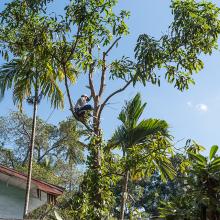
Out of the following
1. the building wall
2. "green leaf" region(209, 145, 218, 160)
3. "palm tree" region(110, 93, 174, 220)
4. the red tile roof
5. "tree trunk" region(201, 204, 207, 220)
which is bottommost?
"tree trunk" region(201, 204, 207, 220)

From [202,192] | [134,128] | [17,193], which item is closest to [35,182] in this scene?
[17,193]

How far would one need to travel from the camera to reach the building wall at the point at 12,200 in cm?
936

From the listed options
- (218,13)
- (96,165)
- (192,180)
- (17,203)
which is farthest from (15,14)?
(17,203)

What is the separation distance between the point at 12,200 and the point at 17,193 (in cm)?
20

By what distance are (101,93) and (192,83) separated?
1524mm

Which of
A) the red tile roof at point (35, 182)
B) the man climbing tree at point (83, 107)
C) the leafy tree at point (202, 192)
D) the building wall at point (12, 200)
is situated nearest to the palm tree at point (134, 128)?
the man climbing tree at point (83, 107)

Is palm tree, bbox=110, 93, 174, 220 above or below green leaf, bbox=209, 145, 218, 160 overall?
above

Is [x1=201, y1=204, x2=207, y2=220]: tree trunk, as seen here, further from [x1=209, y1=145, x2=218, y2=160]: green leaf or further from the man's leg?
the man's leg

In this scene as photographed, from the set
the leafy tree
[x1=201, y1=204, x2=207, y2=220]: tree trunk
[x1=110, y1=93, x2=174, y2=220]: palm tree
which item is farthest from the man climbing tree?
[x1=201, y1=204, x2=207, y2=220]: tree trunk

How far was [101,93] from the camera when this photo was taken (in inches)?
274

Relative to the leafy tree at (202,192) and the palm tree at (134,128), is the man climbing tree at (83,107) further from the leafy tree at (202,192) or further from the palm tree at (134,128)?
the leafy tree at (202,192)

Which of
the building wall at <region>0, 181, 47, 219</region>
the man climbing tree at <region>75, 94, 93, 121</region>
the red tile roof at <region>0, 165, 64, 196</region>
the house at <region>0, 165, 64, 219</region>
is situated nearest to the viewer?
the man climbing tree at <region>75, 94, 93, 121</region>

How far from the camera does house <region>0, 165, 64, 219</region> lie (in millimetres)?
9258

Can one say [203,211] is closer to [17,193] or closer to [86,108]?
[86,108]
